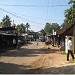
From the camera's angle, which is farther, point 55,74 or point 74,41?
point 74,41

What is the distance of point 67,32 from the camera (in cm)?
3625

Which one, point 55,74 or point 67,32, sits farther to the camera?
point 67,32

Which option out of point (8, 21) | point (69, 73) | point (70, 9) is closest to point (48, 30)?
point (8, 21)

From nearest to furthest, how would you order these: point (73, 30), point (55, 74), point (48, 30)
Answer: point (55, 74) → point (73, 30) → point (48, 30)

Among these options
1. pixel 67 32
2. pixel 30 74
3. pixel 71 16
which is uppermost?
pixel 71 16

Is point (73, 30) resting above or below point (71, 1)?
below

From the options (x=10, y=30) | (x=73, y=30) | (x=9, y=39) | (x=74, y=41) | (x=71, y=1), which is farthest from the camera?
(x=10, y=30)

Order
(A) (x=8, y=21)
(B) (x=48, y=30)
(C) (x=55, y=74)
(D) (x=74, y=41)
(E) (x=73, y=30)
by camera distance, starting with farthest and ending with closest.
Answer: (B) (x=48, y=30) → (A) (x=8, y=21) → (E) (x=73, y=30) → (D) (x=74, y=41) → (C) (x=55, y=74)

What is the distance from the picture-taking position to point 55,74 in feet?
50.6

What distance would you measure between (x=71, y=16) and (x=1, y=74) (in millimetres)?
27206

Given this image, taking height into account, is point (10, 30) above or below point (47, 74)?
above

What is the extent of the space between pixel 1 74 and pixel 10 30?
45.7 meters

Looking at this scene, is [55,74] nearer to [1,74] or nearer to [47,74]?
[47,74]

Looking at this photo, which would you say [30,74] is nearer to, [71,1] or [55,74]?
[55,74]
